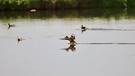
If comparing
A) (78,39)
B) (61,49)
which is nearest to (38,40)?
(78,39)

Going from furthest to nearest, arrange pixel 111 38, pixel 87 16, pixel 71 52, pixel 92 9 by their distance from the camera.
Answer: pixel 92 9, pixel 87 16, pixel 111 38, pixel 71 52

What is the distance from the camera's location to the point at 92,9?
64125 millimetres

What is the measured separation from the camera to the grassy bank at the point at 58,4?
213 ft

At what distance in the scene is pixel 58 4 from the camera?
64938 millimetres

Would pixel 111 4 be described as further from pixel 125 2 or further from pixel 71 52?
pixel 71 52

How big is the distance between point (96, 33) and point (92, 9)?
21.9 metres

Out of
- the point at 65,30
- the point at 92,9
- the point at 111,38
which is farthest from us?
the point at 92,9

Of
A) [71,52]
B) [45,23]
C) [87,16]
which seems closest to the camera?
[71,52]

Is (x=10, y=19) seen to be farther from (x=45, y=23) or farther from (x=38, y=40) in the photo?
(x=38, y=40)

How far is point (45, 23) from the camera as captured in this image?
170 ft

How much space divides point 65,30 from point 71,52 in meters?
12.1

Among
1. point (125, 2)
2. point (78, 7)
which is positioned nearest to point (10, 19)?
point (78, 7)

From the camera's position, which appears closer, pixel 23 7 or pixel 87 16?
pixel 87 16

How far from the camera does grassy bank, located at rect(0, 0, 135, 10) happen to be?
64812 mm
